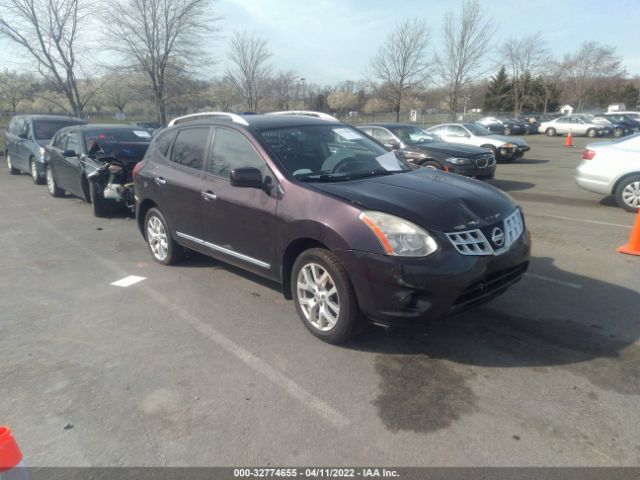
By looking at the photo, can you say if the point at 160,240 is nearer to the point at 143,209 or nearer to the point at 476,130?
the point at 143,209

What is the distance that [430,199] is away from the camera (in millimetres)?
3525

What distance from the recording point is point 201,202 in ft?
15.4

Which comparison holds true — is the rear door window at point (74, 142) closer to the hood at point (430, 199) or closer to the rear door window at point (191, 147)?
the rear door window at point (191, 147)

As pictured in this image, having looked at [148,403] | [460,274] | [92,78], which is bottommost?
[148,403]

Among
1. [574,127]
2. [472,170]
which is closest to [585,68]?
[574,127]

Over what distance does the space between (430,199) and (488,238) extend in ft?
1.70

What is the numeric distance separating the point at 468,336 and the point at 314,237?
1.54 metres

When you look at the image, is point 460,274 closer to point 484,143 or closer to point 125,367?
point 125,367

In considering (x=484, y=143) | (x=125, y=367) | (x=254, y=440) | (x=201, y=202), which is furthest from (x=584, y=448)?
(x=484, y=143)

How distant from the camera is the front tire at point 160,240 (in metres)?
5.57

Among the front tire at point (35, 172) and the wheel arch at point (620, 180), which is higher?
the wheel arch at point (620, 180)

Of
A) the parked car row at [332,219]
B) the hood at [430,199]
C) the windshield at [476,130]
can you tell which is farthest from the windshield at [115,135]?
the windshield at [476,130]

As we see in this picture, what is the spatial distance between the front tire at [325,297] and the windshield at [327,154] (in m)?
0.79

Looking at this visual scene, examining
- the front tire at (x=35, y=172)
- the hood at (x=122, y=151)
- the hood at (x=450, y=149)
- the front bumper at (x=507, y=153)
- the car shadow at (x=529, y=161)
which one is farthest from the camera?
the car shadow at (x=529, y=161)
